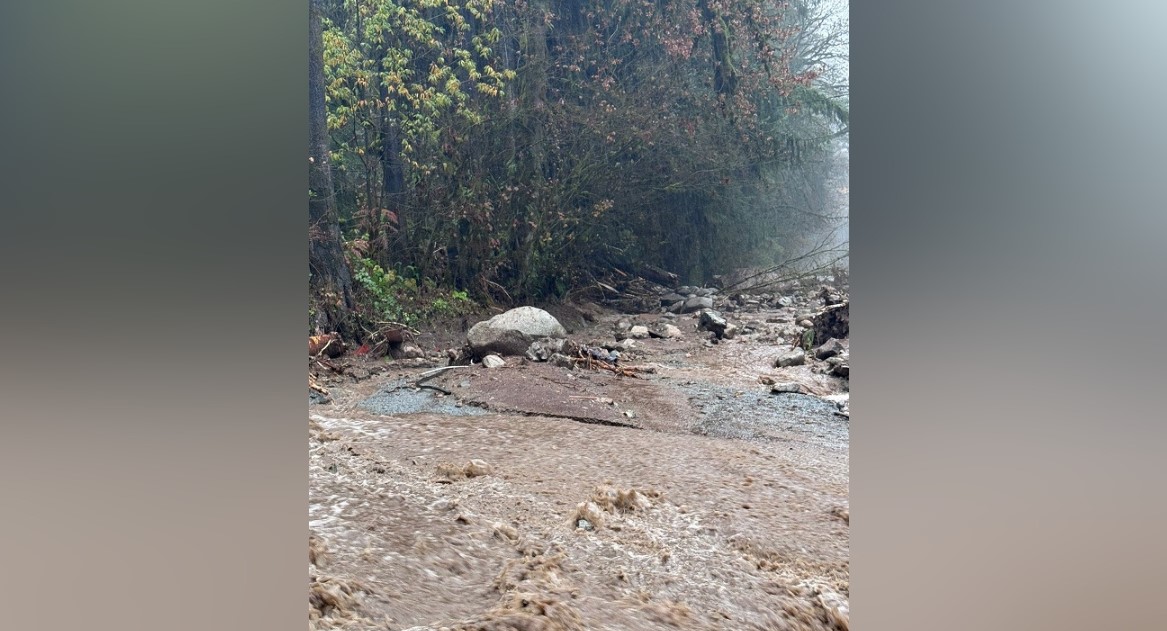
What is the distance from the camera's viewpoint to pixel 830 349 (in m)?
2.58

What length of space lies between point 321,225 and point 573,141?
2.95 feet

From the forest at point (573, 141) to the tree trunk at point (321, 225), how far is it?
0.09 feet

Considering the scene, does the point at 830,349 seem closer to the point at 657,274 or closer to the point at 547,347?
the point at 657,274

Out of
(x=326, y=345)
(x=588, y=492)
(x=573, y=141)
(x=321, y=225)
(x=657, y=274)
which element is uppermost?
(x=573, y=141)

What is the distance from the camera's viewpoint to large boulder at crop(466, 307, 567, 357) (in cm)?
247

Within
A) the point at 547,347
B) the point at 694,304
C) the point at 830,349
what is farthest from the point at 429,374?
the point at 830,349

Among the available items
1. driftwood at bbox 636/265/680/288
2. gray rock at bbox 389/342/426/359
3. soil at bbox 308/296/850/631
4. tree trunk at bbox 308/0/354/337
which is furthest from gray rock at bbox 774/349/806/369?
tree trunk at bbox 308/0/354/337

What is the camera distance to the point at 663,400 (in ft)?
8.20

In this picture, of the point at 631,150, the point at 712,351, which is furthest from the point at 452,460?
the point at 631,150

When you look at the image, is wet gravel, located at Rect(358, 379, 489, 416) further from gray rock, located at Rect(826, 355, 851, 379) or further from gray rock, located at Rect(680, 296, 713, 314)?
gray rock, located at Rect(826, 355, 851, 379)
